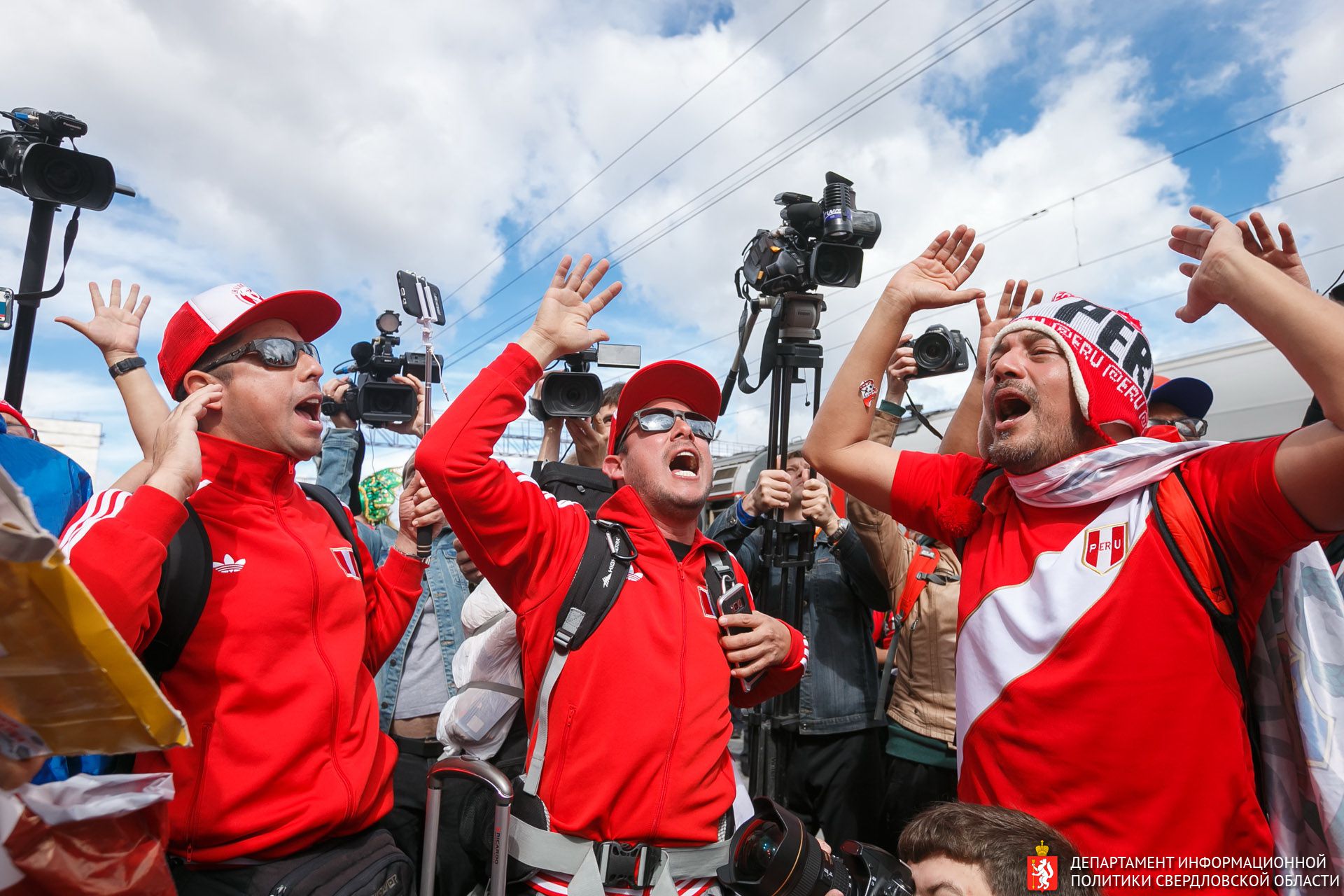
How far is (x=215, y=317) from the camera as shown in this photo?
2311mm

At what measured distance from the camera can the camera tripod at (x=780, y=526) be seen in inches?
120

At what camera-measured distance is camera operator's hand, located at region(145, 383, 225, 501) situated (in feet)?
5.62

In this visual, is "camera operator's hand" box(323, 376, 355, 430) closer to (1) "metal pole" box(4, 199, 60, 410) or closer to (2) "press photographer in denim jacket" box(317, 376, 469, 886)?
(2) "press photographer in denim jacket" box(317, 376, 469, 886)

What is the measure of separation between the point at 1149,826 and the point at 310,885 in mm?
1887

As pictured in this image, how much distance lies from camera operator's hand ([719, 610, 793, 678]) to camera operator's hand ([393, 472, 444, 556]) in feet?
3.24

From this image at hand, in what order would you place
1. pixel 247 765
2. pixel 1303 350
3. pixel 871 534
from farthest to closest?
1. pixel 871 534
2. pixel 247 765
3. pixel 1303 350

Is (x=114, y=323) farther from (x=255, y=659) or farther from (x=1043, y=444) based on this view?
(x=1043, y=444)

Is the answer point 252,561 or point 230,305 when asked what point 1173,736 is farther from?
point 230,305

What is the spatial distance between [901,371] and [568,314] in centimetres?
185

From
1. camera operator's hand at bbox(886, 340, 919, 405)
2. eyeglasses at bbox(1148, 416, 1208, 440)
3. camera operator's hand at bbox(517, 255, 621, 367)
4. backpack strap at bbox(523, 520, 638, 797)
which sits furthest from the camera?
eyeglasses at bbox(1148, 416, 1208, 440)

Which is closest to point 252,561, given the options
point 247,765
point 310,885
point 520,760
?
point 247,765

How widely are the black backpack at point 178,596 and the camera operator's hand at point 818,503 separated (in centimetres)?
226

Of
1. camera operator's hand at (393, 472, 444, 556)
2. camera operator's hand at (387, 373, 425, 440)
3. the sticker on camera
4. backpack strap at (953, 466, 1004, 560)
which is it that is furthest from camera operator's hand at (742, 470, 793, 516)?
camera operator's hand at (387, 373, 425, 440)

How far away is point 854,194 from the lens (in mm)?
3248
